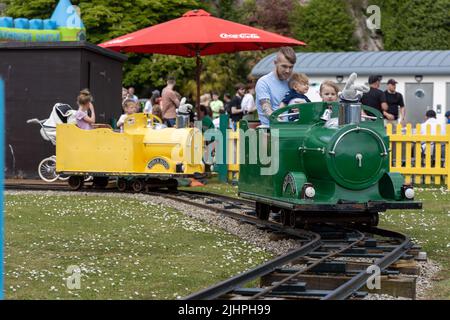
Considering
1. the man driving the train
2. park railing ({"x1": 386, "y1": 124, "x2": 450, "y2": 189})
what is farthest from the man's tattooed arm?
park railing ({"x1": 386, "y1": 124, "x2": 450, "y2": 189})

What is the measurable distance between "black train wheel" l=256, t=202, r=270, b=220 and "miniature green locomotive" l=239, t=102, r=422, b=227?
1140mm

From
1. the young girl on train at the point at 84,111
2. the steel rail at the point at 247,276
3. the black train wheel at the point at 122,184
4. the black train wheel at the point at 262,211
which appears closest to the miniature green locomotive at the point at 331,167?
the steel rail at the point at 247,276

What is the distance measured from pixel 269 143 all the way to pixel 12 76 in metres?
10.1

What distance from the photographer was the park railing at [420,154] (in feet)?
64.0

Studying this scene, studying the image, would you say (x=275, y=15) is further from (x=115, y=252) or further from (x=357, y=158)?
(x=115, y=252)

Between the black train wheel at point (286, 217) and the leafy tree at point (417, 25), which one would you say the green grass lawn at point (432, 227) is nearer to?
the black train wheel at point (286, 217)

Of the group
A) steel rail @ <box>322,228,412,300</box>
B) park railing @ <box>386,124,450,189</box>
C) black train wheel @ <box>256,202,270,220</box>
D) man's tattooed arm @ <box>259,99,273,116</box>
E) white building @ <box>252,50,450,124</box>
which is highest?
white building @ <box>252,50,450,124</box>

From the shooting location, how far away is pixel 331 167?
10.4m

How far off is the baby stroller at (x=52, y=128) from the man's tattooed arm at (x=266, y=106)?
7.22 meters

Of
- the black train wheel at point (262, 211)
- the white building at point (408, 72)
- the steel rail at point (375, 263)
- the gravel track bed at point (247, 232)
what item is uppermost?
the white building at point (408, 72)

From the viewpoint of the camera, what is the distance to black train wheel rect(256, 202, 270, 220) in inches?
498

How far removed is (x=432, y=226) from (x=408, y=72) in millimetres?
19751

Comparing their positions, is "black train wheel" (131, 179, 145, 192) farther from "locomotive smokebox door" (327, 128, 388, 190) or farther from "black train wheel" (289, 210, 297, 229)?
"locomotive smokebox door" (327, 128, 388, 190)
